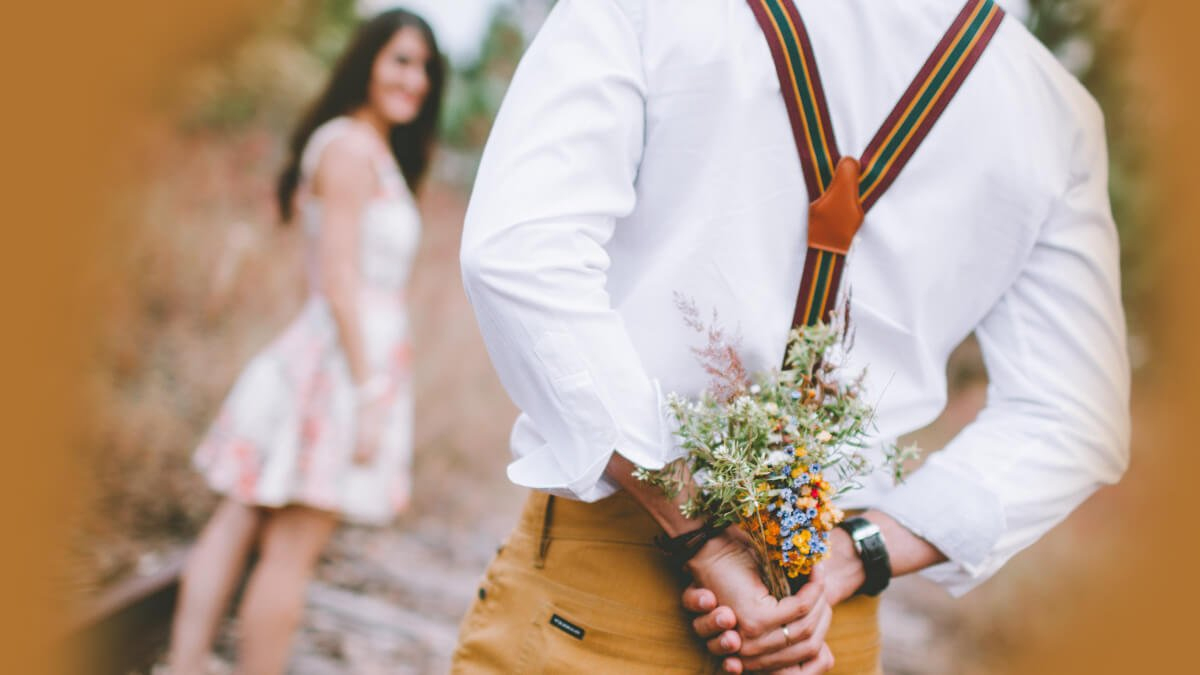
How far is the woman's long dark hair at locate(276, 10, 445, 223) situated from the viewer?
3945 mm

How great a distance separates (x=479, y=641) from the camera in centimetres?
146

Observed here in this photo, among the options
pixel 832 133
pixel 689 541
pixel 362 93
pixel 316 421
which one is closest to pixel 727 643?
pixel 689 541

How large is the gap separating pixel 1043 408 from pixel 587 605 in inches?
34.3

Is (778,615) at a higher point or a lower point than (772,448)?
lower

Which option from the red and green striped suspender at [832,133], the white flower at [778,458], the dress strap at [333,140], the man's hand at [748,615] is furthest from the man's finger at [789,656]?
the dress strap at [333,140]

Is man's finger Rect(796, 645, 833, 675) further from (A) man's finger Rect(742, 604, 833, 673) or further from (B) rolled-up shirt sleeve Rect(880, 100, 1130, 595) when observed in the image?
(B) rolled-up shirt sleeve Rect(880, 100, 1130, 595)

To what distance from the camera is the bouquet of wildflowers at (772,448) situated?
124 cm

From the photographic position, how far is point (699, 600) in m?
1.31

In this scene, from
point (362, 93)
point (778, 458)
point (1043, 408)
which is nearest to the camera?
point (778, 458)

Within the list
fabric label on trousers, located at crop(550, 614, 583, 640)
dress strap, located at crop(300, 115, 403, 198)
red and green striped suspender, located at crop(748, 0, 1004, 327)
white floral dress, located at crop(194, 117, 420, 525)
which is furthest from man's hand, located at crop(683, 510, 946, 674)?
dress strap, located at crop(300, 115, 403, 198)

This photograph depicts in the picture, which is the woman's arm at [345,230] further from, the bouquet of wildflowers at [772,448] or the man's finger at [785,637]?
the man's finger at [785,637]

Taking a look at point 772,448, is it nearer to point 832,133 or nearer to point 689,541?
point 689,541

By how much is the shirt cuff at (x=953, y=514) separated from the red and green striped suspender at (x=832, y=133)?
37 centimetres

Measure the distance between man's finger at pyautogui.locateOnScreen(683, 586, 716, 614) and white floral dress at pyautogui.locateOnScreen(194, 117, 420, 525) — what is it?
2.34m
